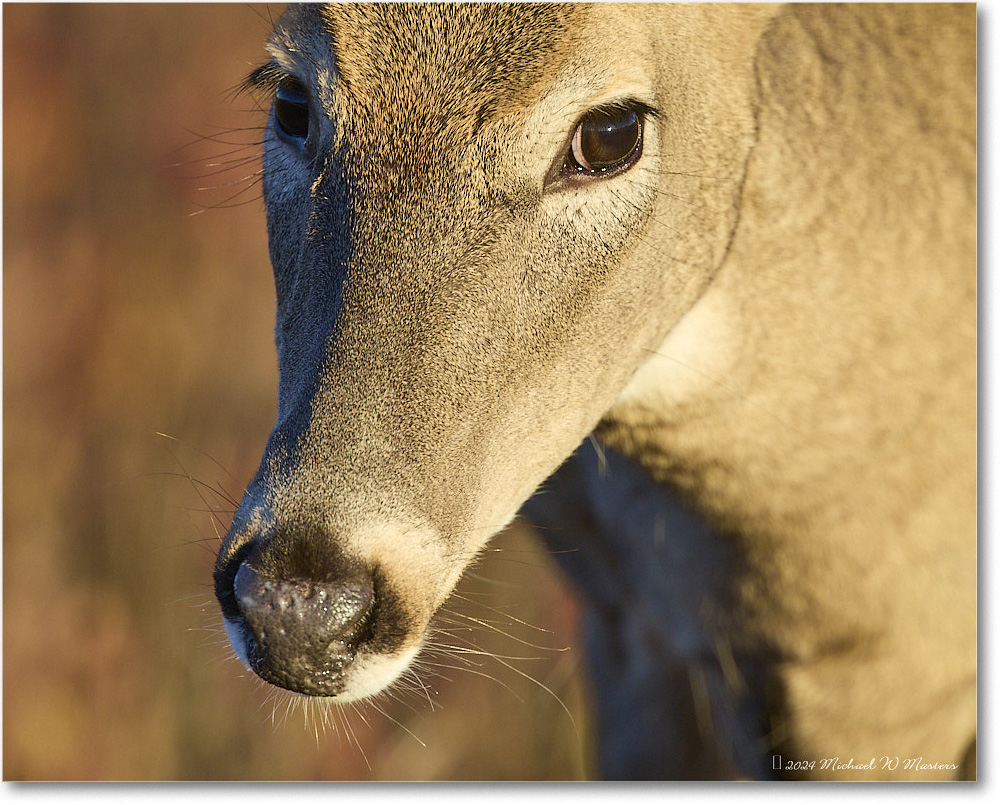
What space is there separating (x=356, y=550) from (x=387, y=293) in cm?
36

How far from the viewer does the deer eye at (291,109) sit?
5.10 ft

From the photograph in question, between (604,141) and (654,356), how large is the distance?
467 millimetres

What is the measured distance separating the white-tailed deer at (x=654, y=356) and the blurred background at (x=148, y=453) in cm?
55

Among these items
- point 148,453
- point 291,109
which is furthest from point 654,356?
point 148,453

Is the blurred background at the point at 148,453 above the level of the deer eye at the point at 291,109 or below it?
below

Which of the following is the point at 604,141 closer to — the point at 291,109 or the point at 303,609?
the point at 291,109

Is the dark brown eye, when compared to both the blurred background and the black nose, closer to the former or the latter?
the black nose

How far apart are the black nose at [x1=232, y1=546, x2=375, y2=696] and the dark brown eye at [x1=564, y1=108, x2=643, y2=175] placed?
65cm

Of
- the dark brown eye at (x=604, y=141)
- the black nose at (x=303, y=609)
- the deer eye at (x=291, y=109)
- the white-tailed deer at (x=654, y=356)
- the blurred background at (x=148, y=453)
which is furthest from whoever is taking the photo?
the blurred background at (x=148, y=453)

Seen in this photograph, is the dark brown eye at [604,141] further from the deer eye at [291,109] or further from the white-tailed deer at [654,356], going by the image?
the deer eye at [291,109]

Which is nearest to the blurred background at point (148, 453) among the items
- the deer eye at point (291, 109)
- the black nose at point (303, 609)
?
the deer eye at point (291, 109)

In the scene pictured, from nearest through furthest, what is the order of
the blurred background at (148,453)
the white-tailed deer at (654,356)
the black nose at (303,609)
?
the black nose at (303,609) < the white-tailed deer at (654,356) < the blurred background at (148,453)

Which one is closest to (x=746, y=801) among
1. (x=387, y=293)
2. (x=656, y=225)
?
(x=656, y=225)

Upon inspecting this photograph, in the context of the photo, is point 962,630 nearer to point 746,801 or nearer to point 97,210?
point 746,801
